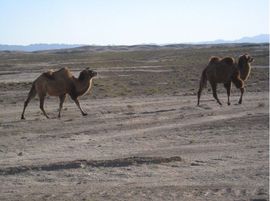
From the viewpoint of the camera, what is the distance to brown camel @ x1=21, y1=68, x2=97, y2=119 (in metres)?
17.3

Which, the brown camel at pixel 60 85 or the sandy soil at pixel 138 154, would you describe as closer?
the sandy soil at pixel 138 154

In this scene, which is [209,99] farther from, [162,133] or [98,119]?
[162,133]

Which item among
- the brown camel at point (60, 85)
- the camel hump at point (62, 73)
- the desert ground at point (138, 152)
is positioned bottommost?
the desert ground at point (138, 152)

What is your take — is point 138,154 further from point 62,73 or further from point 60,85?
point 62,73

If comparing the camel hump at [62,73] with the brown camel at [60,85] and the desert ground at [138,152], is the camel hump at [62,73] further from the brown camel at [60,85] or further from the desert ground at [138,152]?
the desert ground at [138,152]

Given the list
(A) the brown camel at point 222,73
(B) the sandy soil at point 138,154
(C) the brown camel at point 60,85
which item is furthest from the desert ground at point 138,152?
(A) the brown camel at point 222,73

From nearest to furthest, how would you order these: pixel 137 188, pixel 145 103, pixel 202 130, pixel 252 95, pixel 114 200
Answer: pixel 114 200, pixel 137 188, pixel 202 130, pixel 145 103, pixel 252 95

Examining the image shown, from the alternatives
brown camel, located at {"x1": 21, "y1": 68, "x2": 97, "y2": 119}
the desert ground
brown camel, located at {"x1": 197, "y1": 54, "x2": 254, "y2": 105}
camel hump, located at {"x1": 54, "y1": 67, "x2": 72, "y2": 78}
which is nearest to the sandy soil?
the desert ground

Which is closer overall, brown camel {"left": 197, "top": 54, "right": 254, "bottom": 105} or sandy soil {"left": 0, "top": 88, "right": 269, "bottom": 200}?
sandy soil {"left": 0, "top": 88, "right": 269, "bottom": 200}

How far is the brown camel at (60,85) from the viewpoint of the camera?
17328 mm

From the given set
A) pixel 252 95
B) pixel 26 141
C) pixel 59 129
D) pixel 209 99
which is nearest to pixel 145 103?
pixel 209 99

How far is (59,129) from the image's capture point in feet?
47.4

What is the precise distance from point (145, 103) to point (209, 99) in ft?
8.06

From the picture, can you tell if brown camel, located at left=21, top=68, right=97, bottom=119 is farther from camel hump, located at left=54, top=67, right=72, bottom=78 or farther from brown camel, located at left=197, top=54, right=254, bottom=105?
brown camel, located at left=197, top=54, right=254, bottom=105
